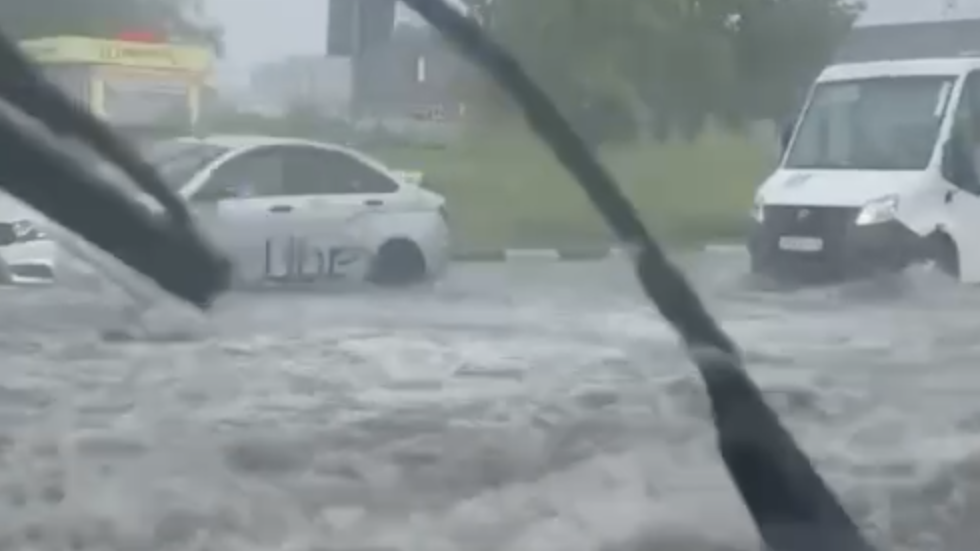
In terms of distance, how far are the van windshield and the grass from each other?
0.50 feet

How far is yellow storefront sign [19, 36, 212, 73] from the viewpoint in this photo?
2.28m

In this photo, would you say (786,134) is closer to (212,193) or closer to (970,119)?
(970,119)

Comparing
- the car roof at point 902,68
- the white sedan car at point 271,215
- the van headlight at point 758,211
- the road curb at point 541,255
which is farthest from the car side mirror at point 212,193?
the car roof at point 902,68

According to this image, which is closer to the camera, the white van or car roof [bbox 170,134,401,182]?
car roof [bbox 170,134,401,182]

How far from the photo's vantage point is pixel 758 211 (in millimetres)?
2521

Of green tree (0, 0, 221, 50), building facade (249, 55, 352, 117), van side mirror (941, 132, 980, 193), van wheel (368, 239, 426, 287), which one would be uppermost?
green tree (0, 0, 221, 50)

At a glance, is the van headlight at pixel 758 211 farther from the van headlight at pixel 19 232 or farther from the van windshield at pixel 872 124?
the van headlight at pixel 19 232

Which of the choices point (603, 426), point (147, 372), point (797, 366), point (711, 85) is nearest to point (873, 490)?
point (797, 366)

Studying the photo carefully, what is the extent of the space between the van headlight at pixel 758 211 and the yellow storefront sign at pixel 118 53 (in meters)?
0.89

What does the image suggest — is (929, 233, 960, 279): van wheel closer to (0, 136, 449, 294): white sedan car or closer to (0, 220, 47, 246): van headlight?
(0, 136, 449, 294): white sedan car

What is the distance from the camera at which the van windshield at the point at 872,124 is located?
→ 2498mm

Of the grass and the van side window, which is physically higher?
the van side window

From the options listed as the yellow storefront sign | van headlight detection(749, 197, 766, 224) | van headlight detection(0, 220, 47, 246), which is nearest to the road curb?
van headlight detection(749, 197, 766, 224)

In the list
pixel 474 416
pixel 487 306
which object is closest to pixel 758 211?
pixel 487 306
